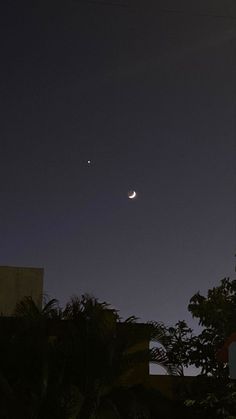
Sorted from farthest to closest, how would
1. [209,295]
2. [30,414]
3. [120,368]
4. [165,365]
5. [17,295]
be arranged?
[17,295]
[209,295]
[165,365]
[120,368]
[30,414]

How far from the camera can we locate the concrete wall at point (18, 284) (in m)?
23.2

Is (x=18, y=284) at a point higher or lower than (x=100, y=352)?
higher

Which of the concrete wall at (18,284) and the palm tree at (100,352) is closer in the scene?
the palm tree at (100,352)

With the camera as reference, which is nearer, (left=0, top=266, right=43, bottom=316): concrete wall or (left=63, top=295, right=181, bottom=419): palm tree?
(left=63, top=295, right=181, bottom=419): palm tree

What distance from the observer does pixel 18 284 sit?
23.7 m

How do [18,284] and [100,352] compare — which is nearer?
[100,352]

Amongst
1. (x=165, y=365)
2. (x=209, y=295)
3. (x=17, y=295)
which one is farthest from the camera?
(x=17, y=295)

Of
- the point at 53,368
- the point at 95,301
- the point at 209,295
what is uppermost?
the point at 209,295

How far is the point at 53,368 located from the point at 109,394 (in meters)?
1.28

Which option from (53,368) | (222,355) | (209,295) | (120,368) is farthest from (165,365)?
(222,355)

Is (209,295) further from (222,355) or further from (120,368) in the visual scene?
(222,355)

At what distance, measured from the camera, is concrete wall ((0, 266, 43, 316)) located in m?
23.2

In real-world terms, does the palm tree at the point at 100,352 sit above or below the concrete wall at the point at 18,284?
below

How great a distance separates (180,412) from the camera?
2088cm
